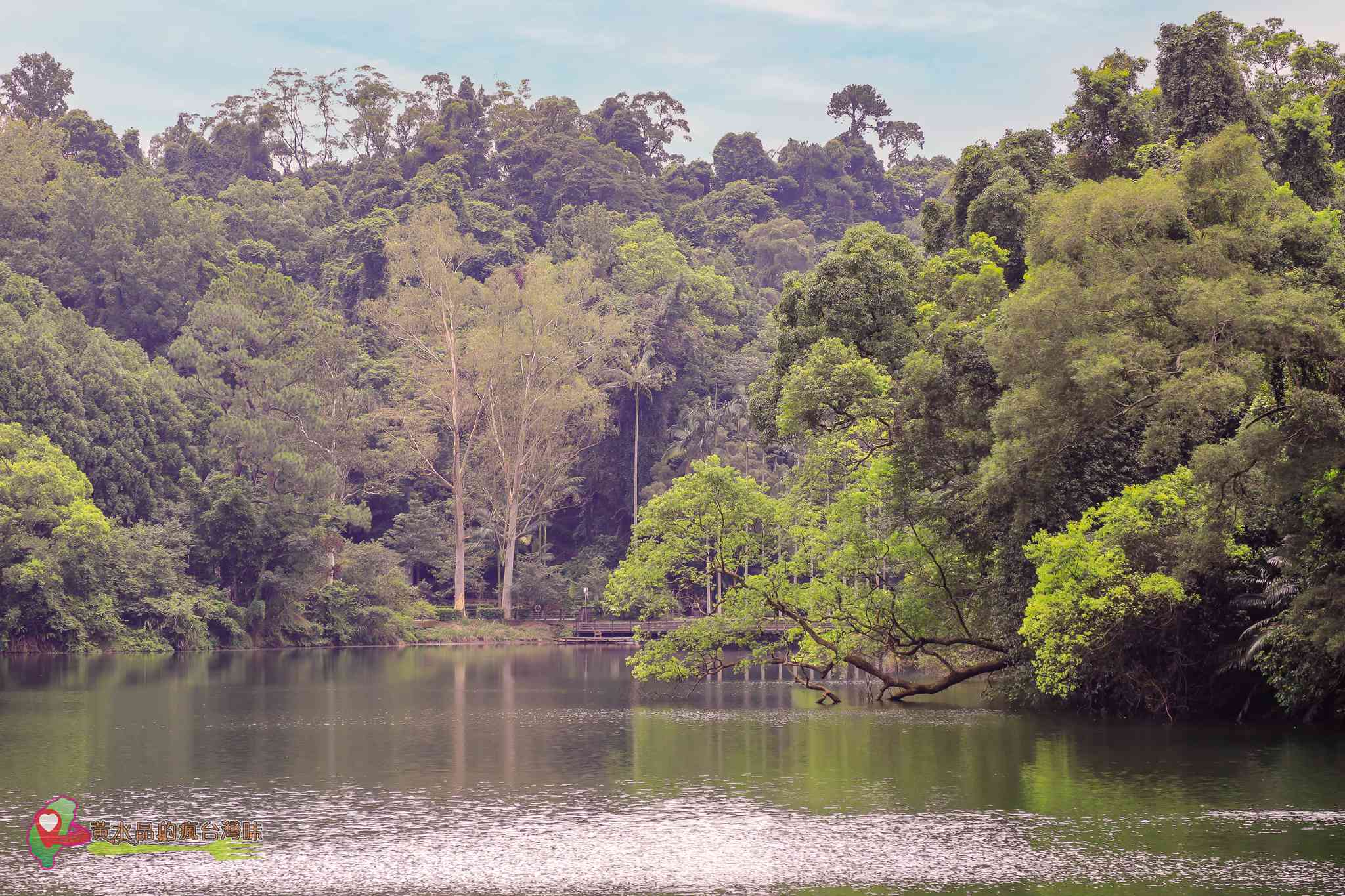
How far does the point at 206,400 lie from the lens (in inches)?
2923

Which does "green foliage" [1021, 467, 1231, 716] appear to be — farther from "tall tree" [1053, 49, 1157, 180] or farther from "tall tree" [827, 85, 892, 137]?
"tall tree" [827, 85, 892, 137]

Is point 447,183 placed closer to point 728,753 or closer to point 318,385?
point 318,385

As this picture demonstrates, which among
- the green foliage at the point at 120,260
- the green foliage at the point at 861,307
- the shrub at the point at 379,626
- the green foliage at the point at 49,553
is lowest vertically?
the shrub at the point at 379,626

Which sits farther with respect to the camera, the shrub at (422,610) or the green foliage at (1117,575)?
the shrub at (422,610)

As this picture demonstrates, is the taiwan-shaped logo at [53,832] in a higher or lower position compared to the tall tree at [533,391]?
lower

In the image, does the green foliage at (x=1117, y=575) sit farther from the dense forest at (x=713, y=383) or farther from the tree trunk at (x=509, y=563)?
the tree trunk at (x=509, y=563)

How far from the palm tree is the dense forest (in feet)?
1.12

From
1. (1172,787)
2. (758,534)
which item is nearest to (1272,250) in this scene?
(1172,787)

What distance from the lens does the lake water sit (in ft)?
47.7

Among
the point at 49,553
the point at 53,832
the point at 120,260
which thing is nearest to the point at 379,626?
the point at 49,553

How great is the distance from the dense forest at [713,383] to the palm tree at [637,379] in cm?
34

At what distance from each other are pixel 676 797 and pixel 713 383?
68.0 metres

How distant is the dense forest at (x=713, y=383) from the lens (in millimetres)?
23672

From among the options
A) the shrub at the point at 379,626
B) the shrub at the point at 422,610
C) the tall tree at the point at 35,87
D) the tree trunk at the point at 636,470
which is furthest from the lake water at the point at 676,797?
the tall tree at the point at 35,87
